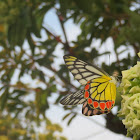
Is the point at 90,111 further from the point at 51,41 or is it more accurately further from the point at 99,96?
the point at 51,41

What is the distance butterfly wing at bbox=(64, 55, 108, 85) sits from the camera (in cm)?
79

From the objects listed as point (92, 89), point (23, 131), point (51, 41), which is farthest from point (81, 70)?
Result: point (23, 131)

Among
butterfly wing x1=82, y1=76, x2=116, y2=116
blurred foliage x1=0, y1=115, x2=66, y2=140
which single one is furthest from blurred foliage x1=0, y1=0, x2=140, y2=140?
blurred foliage x1=0, y1=115, x2=66, y2=140

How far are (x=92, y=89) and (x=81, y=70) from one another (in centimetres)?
7

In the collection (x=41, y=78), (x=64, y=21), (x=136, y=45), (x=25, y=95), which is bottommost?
(x=25, y=95)

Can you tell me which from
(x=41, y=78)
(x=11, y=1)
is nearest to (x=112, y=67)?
(x=41, y=78)

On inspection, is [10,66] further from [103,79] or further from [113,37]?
[103,79]

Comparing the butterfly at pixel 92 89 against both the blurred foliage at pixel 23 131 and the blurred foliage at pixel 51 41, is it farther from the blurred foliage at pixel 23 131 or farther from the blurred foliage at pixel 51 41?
the blurred foliage at pixel 23 131

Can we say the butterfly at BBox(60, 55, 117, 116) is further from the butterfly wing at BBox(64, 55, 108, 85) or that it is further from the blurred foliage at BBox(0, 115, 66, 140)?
the blurred foliage at BBox(0, 115, 66, 140)

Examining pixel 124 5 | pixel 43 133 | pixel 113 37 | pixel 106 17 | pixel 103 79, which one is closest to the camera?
pixel 103 79

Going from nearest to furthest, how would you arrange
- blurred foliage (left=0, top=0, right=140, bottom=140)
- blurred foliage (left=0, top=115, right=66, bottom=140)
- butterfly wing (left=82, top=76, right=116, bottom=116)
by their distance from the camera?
butterfly wing (left=82, top=76, right=116, bottom=116), blurred foliage (left=0, top=0, right=140, bottom=140), blurred foliage (left=0, top=115, right=66, bottom=140)

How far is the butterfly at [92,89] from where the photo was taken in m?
0.72

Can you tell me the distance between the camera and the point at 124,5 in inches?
64.7

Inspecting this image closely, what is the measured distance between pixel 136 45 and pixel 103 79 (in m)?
1.29
